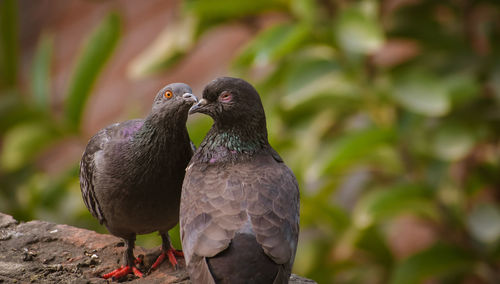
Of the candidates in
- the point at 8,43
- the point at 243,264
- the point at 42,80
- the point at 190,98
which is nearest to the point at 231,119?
the point at 190,98

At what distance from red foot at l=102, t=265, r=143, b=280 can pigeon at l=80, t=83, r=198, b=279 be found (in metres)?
0.18

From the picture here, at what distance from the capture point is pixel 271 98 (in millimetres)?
4914

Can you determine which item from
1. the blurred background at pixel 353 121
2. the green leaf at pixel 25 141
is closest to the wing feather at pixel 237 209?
the blurred background at pixel 353 121

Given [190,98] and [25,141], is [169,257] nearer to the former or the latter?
[190,98]

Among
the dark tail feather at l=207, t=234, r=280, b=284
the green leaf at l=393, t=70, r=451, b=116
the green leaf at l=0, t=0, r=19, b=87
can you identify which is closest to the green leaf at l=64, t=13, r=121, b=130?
the green leaf at l=0, t=0, r=19, b=87

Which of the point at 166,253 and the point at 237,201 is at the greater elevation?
the point at 237,201

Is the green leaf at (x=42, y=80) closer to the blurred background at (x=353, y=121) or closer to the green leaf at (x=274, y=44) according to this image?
the blurred background at (x=353, y=121)

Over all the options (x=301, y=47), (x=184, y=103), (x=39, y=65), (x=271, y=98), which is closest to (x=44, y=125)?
(x=39, y=65)

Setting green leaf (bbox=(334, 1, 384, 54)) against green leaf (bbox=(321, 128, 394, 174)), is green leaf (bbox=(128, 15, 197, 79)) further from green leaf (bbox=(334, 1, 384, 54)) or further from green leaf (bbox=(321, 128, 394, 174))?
green leaf (bbox=(321, 128, 394, 174))

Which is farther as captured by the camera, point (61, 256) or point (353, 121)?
point (353, 121)

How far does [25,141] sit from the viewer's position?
195 inches

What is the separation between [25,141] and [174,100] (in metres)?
2.94

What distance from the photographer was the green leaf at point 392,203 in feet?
13.2

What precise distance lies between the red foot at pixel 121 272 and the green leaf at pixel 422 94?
2267 millimetres
